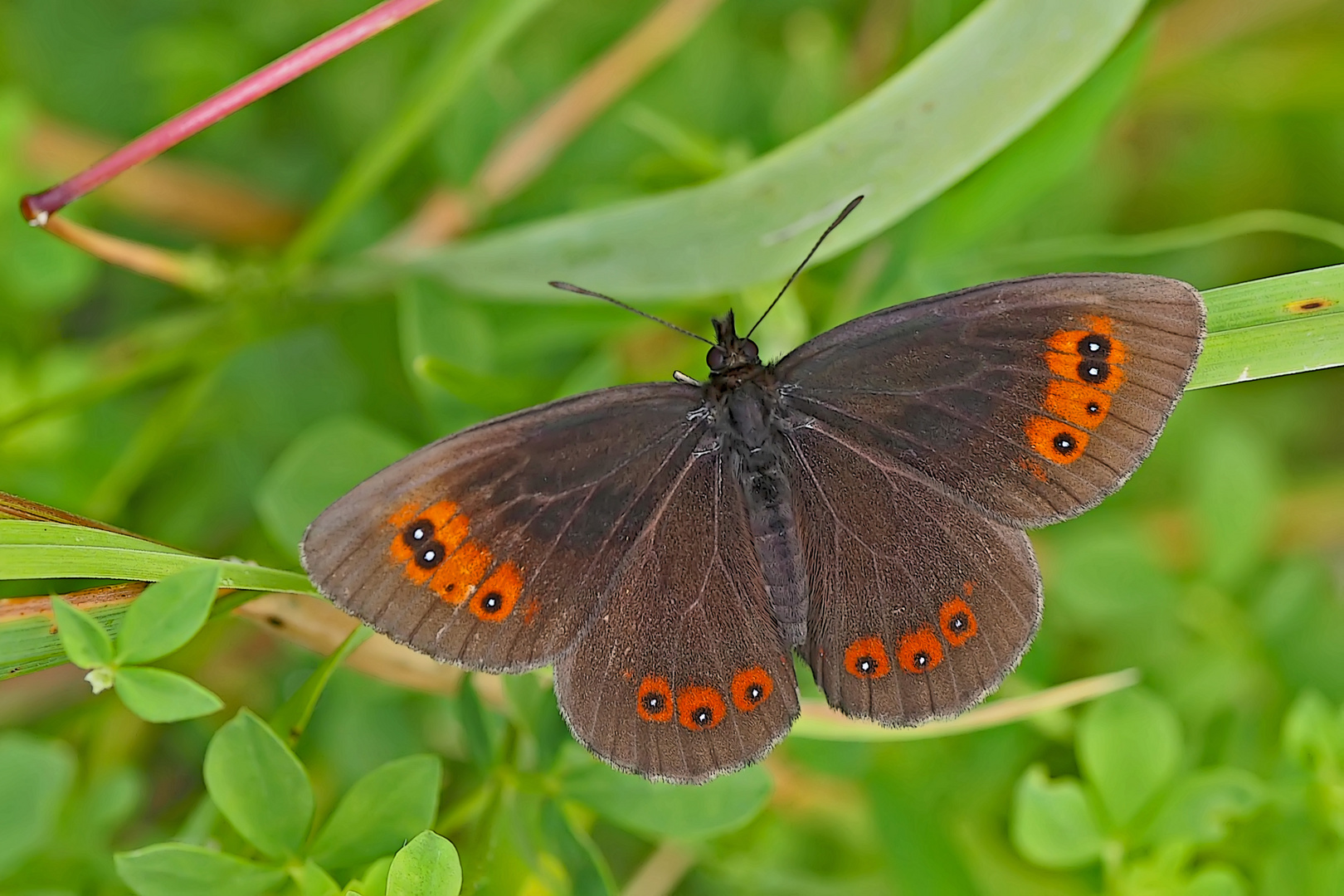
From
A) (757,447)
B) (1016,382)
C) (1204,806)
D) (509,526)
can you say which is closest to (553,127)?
(757,447)

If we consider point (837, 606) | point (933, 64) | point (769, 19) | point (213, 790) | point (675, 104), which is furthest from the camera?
point (769, 19)

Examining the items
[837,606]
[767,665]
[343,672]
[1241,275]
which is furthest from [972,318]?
[1241,275]

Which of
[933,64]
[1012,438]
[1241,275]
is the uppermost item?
[1241,275]

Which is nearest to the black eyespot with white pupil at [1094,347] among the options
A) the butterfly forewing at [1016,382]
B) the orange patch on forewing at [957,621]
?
the butterfly forewing at [1016,382]

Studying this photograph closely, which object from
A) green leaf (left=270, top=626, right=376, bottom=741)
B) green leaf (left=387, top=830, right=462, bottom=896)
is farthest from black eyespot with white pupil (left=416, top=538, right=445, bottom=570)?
green leaf (left=387, top=830, right=462, bottom=896)

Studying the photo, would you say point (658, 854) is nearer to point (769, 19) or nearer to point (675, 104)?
point (675, 104)

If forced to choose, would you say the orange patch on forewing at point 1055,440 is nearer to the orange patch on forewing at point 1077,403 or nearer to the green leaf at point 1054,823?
the orange patch on forewing at point 1077,403

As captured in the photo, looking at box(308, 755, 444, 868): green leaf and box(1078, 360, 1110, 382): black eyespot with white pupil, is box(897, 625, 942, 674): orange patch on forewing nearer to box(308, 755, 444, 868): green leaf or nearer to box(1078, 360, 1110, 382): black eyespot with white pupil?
box(1078, 360, 1110, 382): black eyespot with white pupil
